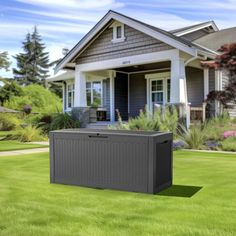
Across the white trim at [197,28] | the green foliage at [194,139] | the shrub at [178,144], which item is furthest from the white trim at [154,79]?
the shrub at [178,144]

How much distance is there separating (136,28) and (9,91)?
28.5m

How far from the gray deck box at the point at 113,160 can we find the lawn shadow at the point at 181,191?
103mm

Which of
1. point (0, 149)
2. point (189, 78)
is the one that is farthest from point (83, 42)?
point (0, 149)

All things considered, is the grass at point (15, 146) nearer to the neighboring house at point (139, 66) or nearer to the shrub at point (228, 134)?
the neighboring house at point (139, 66)

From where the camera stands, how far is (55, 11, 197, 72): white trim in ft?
45.3

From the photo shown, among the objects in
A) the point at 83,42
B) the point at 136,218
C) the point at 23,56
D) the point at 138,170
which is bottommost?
the point at 136,218

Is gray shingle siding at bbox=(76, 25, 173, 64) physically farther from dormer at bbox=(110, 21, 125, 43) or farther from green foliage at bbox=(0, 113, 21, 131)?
green foliage at bbox=(0, 113, 21, 131)

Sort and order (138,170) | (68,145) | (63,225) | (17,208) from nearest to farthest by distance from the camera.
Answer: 1. (63,225)
2. (17,208)
3. (138,170)
4. (68,145)

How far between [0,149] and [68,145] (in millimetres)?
6578

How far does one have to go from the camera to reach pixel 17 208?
14.5 feet

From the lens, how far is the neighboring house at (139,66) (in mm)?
14328

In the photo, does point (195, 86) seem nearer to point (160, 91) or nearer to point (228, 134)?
point (160, 91)

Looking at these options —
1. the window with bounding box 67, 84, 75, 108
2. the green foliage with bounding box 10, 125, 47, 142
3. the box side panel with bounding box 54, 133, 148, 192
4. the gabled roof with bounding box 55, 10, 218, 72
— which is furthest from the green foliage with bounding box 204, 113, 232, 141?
the window with bounding box 67, 84, 75, 108

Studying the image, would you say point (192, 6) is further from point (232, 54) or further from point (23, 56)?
point (23, 56)
